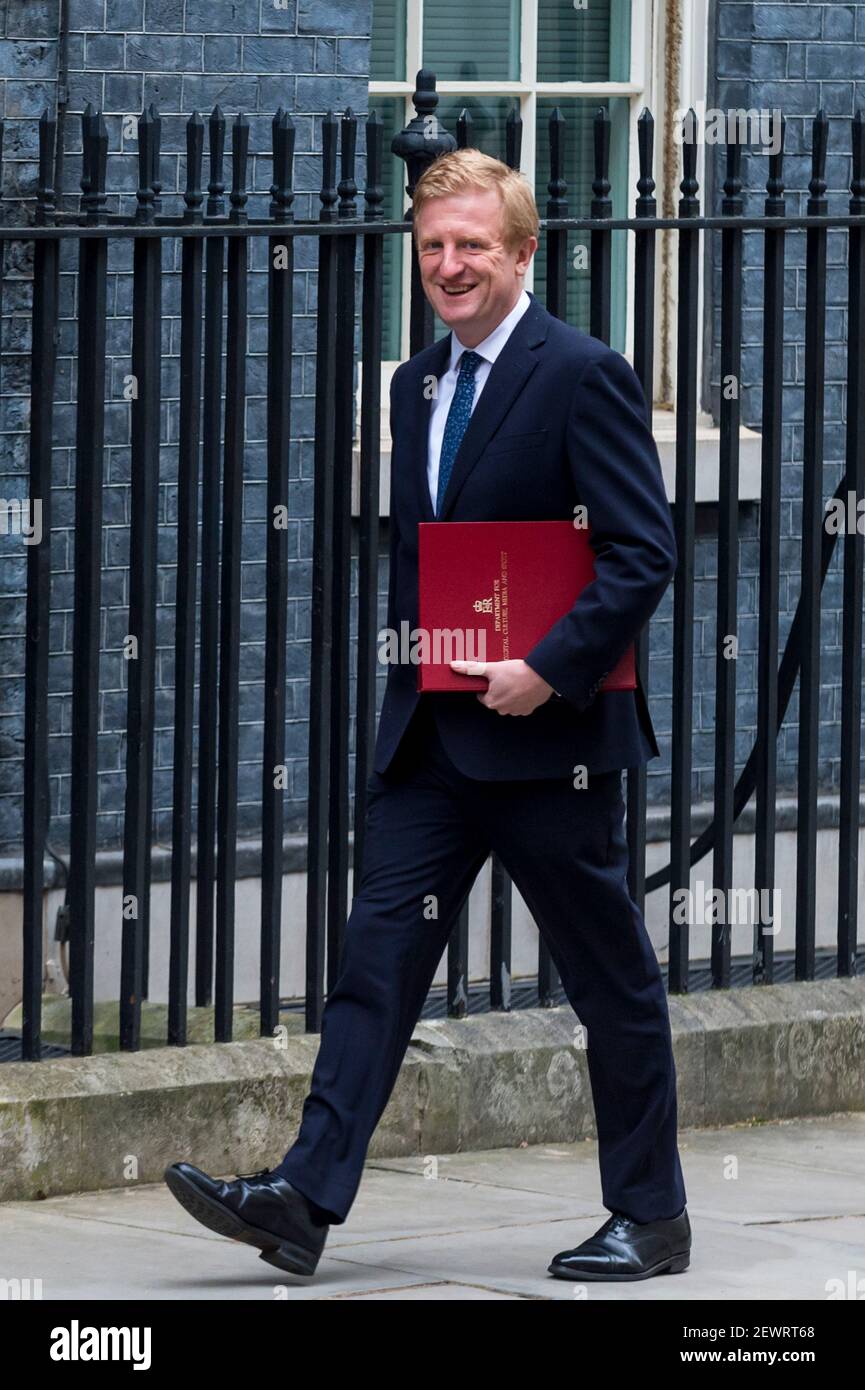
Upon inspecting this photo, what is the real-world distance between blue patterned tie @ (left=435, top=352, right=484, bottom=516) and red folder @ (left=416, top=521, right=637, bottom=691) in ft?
0.54

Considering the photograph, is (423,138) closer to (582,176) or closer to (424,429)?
(424,429)

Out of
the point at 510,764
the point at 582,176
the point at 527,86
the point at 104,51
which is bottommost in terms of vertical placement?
the point at 510,764

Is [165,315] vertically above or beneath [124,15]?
beneath

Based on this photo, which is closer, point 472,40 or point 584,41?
point 472,40

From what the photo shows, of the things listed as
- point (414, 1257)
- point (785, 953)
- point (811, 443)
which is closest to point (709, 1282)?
point (414, 1257)

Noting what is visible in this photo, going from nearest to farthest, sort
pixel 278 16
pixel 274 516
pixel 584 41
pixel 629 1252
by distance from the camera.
Result: pixel 629 1252 < pixel 274 516 < pixel 278 16 < pixel 584 41

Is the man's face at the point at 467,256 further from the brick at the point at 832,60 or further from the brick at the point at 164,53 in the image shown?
the brick at the point at 832,60

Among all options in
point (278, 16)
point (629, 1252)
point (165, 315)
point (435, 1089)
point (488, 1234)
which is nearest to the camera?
point (629, 1252)

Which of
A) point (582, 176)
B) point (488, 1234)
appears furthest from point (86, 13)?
point (488, 1234)

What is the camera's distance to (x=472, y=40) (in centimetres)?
902

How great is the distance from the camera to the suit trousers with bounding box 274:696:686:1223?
5387 millimetres

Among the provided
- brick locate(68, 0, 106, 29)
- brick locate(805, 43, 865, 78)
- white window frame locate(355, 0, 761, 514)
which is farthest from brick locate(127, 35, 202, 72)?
brick locate(805, 43, 865, 78)

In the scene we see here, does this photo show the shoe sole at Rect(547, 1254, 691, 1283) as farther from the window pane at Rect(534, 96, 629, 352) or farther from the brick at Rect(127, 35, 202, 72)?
the window pane at Rect(534, 96, 629, 352)

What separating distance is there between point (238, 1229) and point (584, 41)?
5071mm
